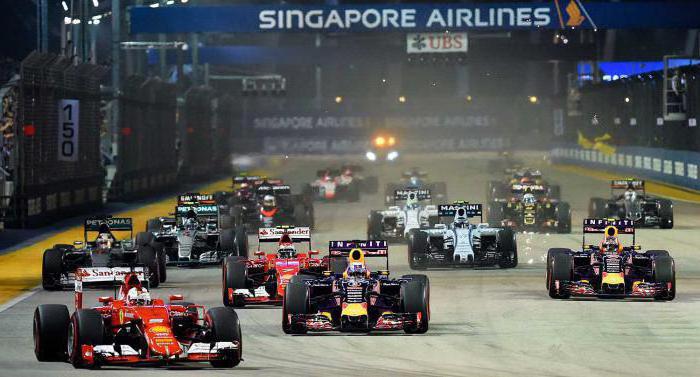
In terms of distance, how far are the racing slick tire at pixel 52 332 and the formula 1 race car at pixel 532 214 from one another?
24.7 m

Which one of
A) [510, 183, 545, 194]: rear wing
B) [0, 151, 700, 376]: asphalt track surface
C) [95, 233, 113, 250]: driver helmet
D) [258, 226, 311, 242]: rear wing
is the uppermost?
[510, 183, 545, 194]: rear wing

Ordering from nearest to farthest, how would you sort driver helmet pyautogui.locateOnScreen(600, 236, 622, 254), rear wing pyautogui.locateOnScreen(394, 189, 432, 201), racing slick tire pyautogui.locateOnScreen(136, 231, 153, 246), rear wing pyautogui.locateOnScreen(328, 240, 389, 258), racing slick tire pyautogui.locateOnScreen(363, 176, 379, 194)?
1. rear wing pyautogui.locateOnScreen(328, 240, 389, 258)
2. driver helmet pyautogui.locateOnScreen(600, 236, 622, 254)
3. racing slick tire pyautogui.locateOnScreen(136, 231, 153, 246)
4. rear wing pyautogui.locateOnScreen(394, 189, 432, 201)
5. racing slick tire pyautogui.locateOnScreen(363, 176, 379, 194)

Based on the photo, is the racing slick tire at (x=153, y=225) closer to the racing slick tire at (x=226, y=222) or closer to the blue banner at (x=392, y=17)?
the racing slick tire at (x=226, y=222)

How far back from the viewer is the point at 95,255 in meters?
28.6

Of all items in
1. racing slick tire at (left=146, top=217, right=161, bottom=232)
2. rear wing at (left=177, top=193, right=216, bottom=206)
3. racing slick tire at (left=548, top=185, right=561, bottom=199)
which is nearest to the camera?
racing slick tire at (left=146, top=217, right=161, bottom=232)

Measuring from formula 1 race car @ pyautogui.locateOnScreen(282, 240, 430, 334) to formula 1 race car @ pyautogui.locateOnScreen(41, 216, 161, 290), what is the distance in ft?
22.8

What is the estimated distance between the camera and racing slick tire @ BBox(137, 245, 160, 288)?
29312 mm

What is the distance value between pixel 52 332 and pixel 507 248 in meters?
15.2

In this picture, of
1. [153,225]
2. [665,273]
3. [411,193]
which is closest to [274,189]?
[411,193]

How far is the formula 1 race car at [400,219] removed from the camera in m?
39.2

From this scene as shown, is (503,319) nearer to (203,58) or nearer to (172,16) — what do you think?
(172,16)

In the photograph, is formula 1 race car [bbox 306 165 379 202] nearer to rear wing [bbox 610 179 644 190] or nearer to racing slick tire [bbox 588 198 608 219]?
racing slick tire [bbox 588 198 608 219]

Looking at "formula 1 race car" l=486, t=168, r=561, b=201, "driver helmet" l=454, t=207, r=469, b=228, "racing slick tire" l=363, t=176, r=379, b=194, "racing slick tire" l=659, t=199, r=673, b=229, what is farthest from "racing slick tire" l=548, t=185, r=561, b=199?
"driver helmet" l=454, t=207, r=469, b=228

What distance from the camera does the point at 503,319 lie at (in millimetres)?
24125
